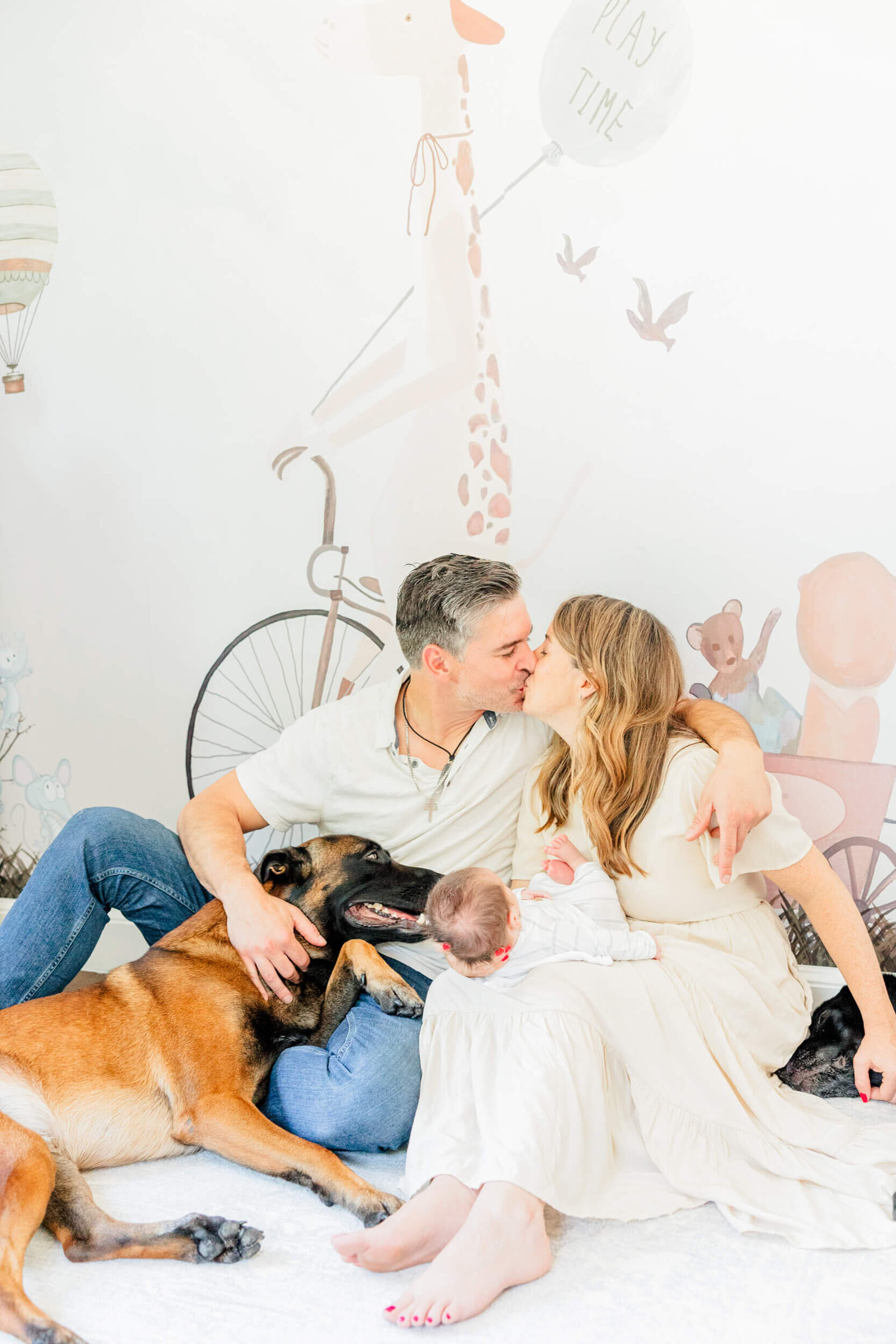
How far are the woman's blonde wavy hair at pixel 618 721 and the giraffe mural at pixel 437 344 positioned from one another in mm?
561

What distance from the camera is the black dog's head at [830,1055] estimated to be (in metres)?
1.90

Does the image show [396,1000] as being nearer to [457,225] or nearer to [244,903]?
[244,903]

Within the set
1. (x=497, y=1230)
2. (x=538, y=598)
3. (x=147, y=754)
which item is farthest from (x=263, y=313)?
(x=497, y=1230)

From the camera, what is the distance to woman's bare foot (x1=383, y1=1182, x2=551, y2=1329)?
1236 millimetres

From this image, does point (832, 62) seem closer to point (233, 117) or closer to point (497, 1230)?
point (233, 117)

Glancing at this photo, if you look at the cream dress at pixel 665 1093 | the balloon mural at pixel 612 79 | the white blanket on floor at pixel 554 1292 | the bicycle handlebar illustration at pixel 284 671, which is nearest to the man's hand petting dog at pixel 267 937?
the cream dress at pixel 665 1093

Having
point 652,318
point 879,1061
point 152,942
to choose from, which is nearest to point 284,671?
point 152,942

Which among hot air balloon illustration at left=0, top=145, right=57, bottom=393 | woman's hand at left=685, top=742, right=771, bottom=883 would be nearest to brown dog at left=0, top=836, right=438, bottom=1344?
woman's hand at left=685, top=742, right=771, bottom=883

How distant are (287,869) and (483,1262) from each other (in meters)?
0.80

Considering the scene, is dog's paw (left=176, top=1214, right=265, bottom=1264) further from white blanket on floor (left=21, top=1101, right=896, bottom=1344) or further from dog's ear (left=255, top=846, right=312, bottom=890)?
dog's ear (left=255, top=846, right=312, bottom=890)

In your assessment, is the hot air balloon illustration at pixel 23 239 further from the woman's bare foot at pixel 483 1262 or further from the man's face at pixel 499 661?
the woman's bare foot at pixel 483 1262

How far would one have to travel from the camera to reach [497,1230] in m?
1.31

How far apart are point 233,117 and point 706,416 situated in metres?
1.41

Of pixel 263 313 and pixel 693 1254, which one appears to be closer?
pixel 693 1254
